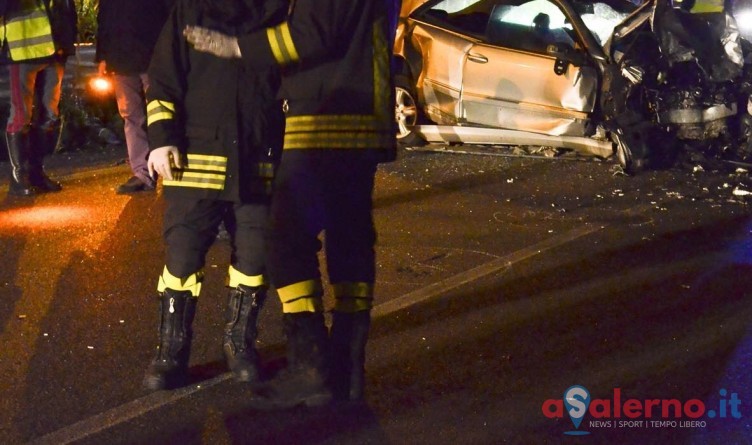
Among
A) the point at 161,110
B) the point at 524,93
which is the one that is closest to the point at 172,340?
the point at 161,110

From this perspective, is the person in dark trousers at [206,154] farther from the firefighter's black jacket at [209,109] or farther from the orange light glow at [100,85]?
the orange light glow at [100,85]

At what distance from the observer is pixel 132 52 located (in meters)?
7.11

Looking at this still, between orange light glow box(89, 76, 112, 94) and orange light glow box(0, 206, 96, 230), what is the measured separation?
273 cm

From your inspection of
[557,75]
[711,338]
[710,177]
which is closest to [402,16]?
[557,75]

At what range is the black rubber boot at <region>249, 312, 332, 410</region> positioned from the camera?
3.89 metres

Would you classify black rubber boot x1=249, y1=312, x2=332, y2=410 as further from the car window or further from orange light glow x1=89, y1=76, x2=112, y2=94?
orange light glow x1=89, y1=76, x2=112, y2=94

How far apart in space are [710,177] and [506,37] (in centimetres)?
200

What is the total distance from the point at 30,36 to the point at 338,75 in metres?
4.03

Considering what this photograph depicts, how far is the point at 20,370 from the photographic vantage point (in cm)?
443

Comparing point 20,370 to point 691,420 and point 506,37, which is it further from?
point 506,37

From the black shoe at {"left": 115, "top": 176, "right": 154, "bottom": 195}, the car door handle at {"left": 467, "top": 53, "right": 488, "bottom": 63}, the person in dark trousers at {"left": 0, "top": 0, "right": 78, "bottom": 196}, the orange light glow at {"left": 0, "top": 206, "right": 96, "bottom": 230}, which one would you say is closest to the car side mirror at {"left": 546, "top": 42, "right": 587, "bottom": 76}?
the car door handle at {"left": 467, "top": 53, "right": 488, "bottom": 63}

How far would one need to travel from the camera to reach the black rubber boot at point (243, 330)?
4211mm

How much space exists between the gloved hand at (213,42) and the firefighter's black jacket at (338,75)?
46mm

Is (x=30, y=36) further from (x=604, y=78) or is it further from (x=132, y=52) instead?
(x=604, y=78)
